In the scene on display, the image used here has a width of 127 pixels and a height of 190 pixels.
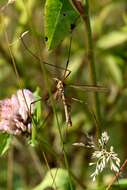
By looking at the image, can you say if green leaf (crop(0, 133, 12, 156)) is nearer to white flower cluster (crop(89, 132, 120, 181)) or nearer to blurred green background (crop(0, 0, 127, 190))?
white flower cluster (crop(89, 132, 120, 181))

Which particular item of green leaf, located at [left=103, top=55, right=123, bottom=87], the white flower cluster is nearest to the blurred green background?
green leaf, located at [left=103, top=55, right=123, bottom=87]

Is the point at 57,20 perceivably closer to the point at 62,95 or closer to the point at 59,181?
the point at 62,95

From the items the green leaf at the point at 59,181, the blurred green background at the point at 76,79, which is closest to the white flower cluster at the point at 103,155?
the green leaf at the point at 59,181

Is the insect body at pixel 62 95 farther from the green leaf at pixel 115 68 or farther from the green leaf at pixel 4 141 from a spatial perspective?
the green leaf at pixel 115 68

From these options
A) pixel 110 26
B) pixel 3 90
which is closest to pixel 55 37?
pixel 110 26

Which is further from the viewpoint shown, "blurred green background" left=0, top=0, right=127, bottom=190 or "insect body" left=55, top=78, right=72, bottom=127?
"blurred green background" left=0, top=0, right=127, bottom=190

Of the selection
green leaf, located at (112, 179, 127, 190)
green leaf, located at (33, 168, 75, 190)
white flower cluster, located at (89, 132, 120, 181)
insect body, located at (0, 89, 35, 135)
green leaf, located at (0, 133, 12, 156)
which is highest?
insect body, located at (0, 89, 35, 135)
